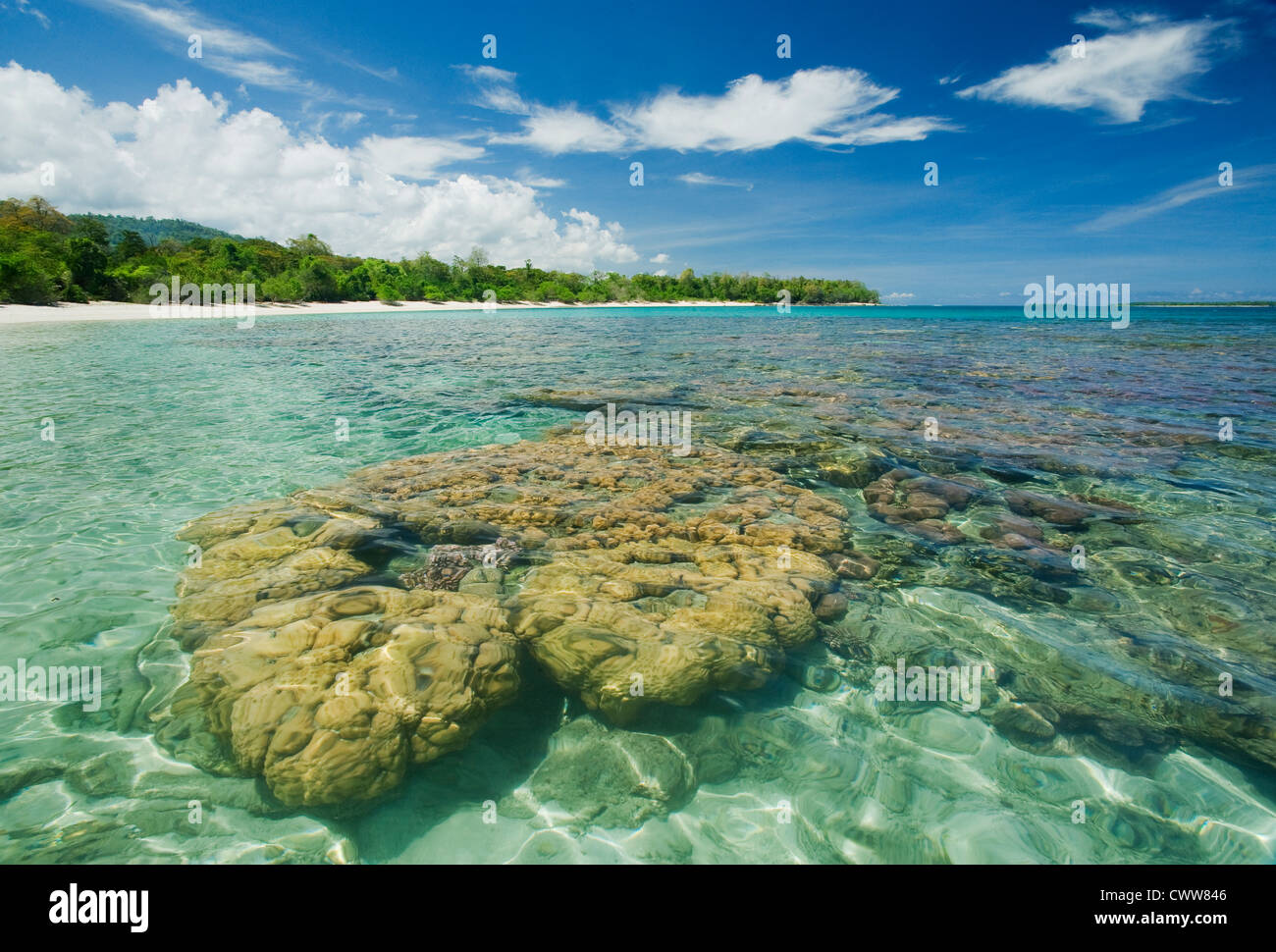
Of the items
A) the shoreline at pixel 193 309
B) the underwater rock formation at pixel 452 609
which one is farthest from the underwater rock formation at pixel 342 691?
the shoreline at pixel 193 309

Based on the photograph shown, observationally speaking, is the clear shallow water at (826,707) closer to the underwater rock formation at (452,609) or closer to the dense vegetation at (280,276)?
the underwater rock formation at (452,609)

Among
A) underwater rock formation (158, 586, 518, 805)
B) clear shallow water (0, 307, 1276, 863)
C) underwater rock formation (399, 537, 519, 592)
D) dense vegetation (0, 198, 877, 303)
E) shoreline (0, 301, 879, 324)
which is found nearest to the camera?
clear shallow water (0, 307, 1276, 863)

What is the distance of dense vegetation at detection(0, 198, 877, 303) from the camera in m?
52.2

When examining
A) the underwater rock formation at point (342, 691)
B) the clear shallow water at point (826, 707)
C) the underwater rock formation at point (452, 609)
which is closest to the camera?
the clear shallow water at point (826, 707)

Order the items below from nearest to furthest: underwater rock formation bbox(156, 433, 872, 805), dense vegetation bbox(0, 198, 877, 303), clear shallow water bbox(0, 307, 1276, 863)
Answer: clear shallow water bbox(0, 307, 1276, 863)
underwater rock formation bbox(156, 433, 872, 805)
dense vegetation bbox(0, 198, 877, 303)

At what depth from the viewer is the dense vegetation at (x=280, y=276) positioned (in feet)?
171

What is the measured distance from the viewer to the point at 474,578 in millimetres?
5305

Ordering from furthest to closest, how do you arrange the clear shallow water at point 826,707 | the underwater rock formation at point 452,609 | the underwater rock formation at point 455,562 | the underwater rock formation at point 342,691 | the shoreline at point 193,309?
the shoreline at point 193,309
the underwater rock formation at point 455,562
the underwater rock formation at point 452,609
the underwater rock formation at point 342,691
the clear shallow water at point 826,707

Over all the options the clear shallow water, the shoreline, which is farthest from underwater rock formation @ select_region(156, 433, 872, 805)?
the shoreline

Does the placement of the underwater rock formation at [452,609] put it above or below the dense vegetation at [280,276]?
below

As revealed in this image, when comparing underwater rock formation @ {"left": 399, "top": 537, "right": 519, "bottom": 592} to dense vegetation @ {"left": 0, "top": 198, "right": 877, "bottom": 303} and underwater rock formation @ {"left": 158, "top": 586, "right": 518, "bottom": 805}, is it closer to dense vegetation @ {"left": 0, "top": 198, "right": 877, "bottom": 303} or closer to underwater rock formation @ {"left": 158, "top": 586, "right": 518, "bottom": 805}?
underwater rock formation @ {"left": 158, "top": 586, "right": 518, "bottom": 805}

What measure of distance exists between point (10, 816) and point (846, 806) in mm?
4639

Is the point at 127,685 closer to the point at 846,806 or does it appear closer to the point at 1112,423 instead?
the point at 846,806

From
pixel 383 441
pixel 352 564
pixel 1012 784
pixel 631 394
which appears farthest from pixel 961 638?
pixel 631 394
